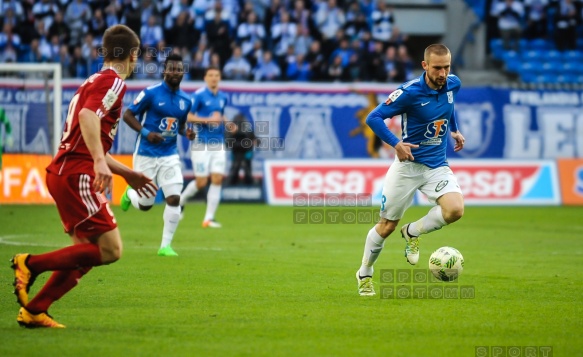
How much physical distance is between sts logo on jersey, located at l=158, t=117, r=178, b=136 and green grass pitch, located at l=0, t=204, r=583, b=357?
1734mm

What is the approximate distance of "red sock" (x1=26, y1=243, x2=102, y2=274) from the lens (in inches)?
304

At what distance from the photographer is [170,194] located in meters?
14.1

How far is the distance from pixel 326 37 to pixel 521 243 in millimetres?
13337

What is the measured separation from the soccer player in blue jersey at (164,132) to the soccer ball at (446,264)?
15.2 ft

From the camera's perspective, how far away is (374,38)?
2897cm

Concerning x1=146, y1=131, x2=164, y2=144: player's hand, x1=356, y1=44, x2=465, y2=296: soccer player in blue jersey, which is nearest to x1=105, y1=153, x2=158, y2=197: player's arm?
x1=356, y1=44, x2=465, y2=296: soccer player in blue jersey

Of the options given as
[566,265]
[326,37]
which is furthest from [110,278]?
[326,37]

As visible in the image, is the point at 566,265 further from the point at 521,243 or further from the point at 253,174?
the point at 253,174

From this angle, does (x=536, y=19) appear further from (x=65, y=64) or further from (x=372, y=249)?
(x=372, y=249)

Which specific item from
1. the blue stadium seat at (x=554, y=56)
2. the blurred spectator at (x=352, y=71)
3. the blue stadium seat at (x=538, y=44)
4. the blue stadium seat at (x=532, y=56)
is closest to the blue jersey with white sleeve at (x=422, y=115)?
the blurred spectator at (x=352, y=71)

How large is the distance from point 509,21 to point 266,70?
30.0 feet
